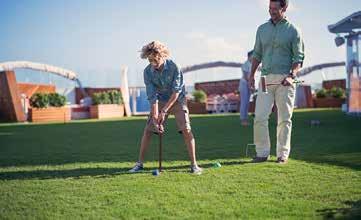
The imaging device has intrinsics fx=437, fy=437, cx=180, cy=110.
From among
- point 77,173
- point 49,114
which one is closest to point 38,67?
point 49,114

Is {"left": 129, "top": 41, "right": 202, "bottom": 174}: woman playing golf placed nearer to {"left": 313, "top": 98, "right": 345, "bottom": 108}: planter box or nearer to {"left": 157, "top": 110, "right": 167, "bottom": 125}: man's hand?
{"left": 157, "top": 110, "right": 167, "bottom": 125}: man's hand

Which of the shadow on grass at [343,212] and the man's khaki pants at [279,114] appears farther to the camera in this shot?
the man's khaki pants at [279,114]

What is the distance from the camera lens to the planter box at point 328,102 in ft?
75.2

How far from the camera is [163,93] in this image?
16.1ft

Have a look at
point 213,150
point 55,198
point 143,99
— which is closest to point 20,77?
point 143,99

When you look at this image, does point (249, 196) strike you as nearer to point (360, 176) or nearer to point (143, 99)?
point (360, 176)

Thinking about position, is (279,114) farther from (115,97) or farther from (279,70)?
(115,97)

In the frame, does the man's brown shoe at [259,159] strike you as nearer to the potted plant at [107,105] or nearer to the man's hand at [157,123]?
the man's hand at [157,123]

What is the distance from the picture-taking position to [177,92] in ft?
15.4

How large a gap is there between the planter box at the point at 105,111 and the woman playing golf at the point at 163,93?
1526cm

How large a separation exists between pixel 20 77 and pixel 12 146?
21.2m

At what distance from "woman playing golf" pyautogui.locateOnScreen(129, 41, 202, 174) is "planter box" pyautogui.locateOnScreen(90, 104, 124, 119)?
50.1 ft

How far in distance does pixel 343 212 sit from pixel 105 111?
17853mm


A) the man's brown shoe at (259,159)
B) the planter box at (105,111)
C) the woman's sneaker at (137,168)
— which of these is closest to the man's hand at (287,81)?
the man's brown shoe at (259,159)
